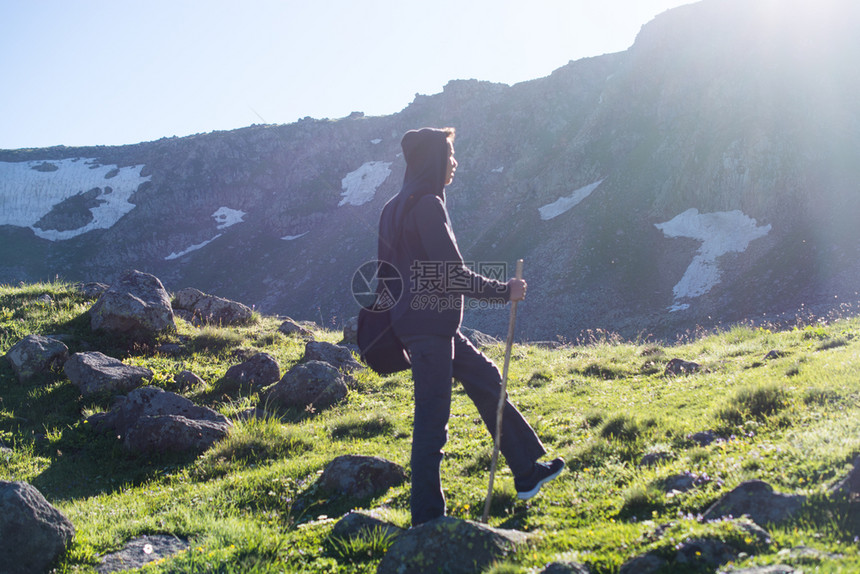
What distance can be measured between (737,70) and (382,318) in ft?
170

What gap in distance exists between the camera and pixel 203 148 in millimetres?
89750

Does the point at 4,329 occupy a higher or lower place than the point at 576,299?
higher

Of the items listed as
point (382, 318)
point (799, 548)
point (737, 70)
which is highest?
point (737, 70)

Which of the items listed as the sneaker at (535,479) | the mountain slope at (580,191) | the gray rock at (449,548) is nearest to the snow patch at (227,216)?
the mountain slope at (580,191)

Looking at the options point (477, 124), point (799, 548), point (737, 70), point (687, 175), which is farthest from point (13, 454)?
point (477, 124)

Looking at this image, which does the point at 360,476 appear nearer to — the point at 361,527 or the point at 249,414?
the point at 361,527

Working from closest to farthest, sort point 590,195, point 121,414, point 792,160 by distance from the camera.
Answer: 1. point 121,414
2. point 792,160
3. point 590,195

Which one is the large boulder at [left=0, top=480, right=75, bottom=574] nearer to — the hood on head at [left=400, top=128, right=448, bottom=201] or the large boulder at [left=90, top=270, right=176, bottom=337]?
the hood on head at [left=400, top=128, right=448, bottom=201]

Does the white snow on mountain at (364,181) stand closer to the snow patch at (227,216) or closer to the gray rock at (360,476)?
the snow patch at (227,216)

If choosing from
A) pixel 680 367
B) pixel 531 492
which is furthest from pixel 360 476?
pixel 680 367

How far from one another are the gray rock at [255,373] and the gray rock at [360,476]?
203 inches

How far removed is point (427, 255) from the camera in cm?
426

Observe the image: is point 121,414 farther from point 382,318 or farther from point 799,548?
point 799,548

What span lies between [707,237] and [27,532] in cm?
4262
